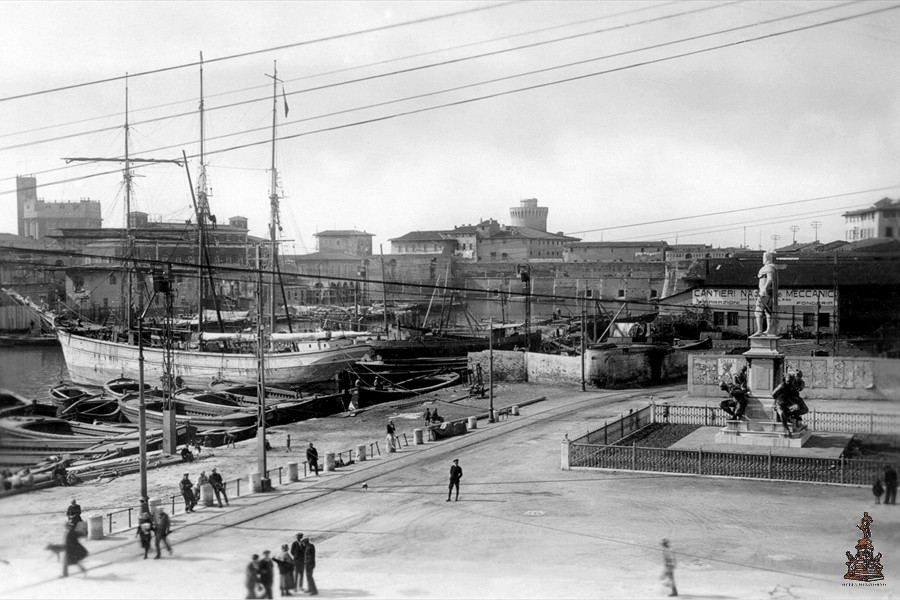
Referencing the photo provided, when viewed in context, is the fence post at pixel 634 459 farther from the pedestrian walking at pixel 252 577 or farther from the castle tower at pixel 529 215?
the castle tower at pixel 529 215

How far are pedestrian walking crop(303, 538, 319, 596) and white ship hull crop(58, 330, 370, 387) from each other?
1632 inches

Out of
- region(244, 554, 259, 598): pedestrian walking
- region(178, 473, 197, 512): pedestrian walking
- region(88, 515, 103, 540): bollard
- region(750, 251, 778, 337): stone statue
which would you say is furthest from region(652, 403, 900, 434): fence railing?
region(88, 515, 103, 540): bollard

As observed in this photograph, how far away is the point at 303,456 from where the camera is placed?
1069 inches

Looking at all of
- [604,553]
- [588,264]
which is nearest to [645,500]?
[604,553]

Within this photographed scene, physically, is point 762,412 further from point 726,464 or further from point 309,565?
point 309,565

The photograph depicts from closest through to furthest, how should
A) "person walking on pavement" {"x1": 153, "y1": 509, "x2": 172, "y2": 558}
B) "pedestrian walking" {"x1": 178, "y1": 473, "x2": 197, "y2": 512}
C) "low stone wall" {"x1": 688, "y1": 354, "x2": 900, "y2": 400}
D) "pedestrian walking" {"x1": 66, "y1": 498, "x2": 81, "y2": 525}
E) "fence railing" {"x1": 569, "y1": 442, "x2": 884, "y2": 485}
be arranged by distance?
"person walking on pavement" {"x1": 153, "y1": 509, "x2": 172, "y2": 558} → "pedestrian walking" {"x1": 66, "y1": 498, "x2": 81, "y2": 525} → "pedestrian walking" {"x1": 178, "y1": 473, "x2": 197, "y2": 512} → "fence railing" {"x1": 569, "y1": 442, "x2": 884, "y2": 485} → "low stone wall" {"x1": 688, "y1": 354, "x2": 900, "y2": 400}

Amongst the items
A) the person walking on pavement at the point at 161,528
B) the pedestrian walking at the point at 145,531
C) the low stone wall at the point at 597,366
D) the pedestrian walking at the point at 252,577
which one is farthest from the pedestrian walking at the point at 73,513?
the low stone wall at the point at 597,366

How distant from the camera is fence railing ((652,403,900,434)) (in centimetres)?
2608

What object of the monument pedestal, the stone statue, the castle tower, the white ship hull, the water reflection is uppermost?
the castle tower

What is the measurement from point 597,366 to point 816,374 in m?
10.7

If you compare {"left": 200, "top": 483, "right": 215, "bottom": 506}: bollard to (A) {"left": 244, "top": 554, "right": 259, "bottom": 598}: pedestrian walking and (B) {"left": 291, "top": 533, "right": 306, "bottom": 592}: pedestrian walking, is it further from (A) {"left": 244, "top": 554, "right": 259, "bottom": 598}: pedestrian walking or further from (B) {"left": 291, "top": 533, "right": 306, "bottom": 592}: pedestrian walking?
(A) {"left": 244, "top": 554, "right": 259, "bottom": 598}: pedestrian walking

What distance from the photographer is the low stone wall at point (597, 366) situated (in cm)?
4200

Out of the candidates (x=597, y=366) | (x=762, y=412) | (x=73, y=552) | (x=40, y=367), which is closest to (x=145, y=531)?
(x=73, y=552)

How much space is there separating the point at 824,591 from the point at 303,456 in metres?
18.3
